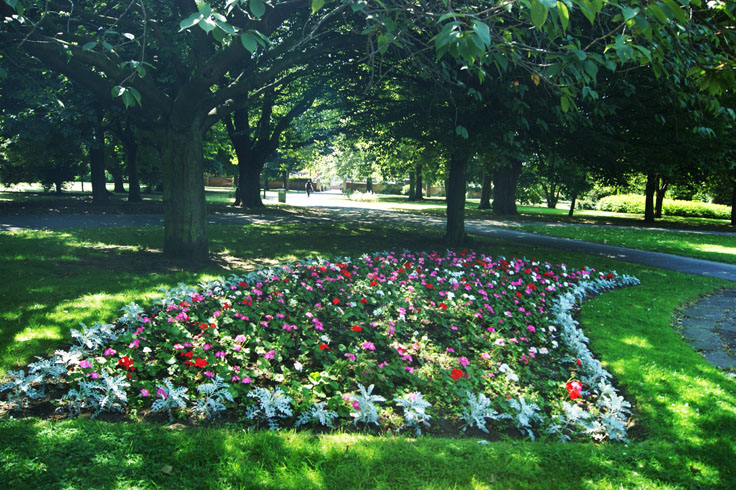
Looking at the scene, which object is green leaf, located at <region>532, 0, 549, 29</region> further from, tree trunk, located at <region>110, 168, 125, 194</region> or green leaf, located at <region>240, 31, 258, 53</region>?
tree trunk, located at <region>110, 168, 125, 194</region>

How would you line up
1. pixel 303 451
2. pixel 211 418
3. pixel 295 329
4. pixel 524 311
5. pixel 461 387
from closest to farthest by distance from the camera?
pixel 303 451
pixel 211 418
pixel 461 387
pixel 295 329
pixel 524 311

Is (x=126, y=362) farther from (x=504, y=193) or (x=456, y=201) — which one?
(x=504, y=193)

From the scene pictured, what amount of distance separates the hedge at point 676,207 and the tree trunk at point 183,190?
40289mm


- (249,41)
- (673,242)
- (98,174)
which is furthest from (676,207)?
(249,41)

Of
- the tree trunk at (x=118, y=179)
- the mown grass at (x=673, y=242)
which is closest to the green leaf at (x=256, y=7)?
the mown grass at (x=673, y=242)

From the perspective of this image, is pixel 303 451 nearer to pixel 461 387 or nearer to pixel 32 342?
pixel 461 387

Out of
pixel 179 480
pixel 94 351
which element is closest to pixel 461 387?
pixel 179 480

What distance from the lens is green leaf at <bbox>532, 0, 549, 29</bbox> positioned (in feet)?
8.21

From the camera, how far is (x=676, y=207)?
122 ft

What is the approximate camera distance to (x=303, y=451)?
2.99 m

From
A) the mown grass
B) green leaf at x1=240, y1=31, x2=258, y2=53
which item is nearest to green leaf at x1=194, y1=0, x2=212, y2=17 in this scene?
green leaf at x1=240, y1=31, x2=258, y2=53

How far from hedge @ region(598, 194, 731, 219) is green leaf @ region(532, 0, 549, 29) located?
41.9m

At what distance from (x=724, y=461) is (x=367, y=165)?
35812 mm

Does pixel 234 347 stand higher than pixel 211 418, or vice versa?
pixel 234 347
